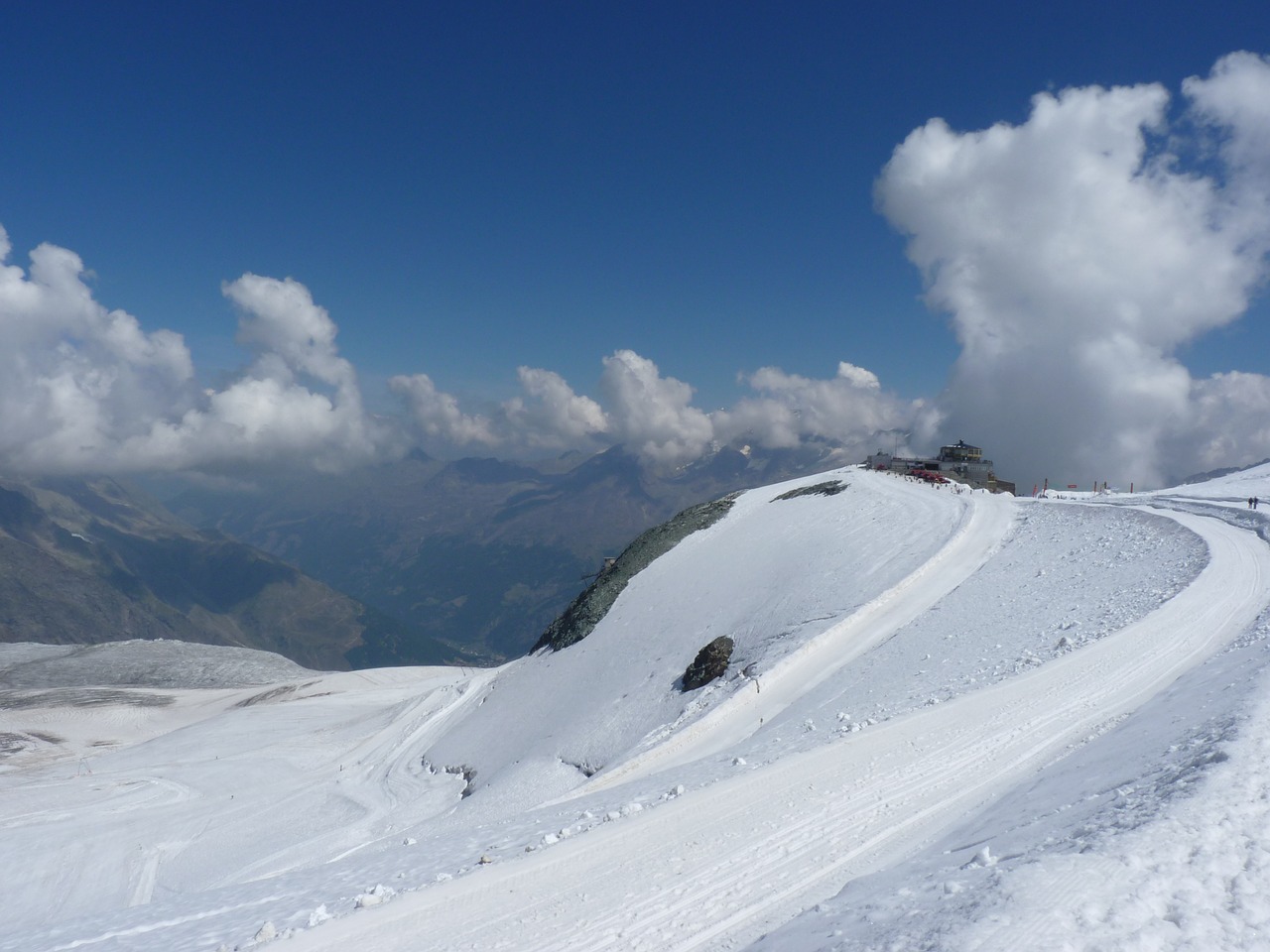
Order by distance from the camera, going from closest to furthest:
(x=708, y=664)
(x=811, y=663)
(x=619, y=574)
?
(x=811, y=663), (x=708, y=664), (x=619, y=574)

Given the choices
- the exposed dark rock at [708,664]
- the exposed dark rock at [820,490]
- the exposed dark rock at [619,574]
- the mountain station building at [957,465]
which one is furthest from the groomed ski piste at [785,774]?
the mountain station building at [957,465]

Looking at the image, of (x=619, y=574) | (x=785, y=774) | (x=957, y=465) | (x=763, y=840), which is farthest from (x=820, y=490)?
(x=763, y=840)

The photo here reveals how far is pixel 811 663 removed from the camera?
20547 millimetres

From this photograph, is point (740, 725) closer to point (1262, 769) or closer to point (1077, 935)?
point (1262, 769)

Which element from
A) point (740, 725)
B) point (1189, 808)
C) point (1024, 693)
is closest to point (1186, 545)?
point (1024, 693)

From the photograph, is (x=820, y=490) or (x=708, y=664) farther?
(x=820, y=490)

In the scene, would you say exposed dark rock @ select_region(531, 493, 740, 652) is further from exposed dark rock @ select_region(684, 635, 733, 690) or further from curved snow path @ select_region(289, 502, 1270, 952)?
curved snow path @ select_region(289, 502, 1270, 952)

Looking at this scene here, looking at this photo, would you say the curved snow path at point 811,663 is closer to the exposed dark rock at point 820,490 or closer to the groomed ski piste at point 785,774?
the groomed ski piste at point 785,774

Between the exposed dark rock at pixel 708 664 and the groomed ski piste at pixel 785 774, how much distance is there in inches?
20.8

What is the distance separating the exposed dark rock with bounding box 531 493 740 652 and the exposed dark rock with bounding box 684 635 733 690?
9.89 meters

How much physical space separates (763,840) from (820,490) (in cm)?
3605

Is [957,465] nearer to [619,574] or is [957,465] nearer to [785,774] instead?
[619,574]

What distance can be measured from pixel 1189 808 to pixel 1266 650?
8.44 meters

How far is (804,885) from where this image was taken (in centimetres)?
786
